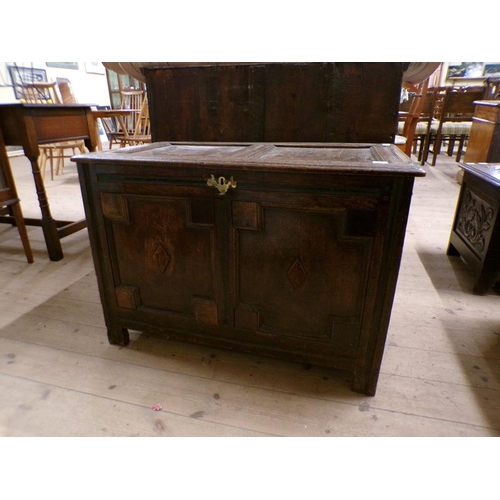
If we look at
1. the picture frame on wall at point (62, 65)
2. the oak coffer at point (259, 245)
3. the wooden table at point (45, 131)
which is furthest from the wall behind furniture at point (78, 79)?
the oak coffer at point (259, 245)

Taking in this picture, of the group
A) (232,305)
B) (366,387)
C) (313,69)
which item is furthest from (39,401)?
(313,69)

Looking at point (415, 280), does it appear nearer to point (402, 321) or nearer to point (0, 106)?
point (402, 321)

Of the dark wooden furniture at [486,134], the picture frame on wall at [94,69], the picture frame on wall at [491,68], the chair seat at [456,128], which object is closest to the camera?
the dark wooden furniture at [486,134]

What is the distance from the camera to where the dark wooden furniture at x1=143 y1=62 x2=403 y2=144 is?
150cm

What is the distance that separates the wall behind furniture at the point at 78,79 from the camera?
550 cm

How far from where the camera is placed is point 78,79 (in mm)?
6836

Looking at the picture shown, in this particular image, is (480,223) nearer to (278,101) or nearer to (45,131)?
(278,101)

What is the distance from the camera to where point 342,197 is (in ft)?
3.12

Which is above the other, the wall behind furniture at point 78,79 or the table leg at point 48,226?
the wall behind furniture at point 78,79

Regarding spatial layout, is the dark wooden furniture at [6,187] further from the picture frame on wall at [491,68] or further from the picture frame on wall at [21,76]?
the picture frame on wall at [491,68]

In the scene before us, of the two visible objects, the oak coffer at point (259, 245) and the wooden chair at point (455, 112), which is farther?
the wooden chair at point (455, 112)

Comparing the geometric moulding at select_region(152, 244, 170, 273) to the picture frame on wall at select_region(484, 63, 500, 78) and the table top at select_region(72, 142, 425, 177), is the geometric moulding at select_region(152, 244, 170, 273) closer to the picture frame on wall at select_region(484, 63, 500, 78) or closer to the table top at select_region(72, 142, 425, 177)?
the table top at select_region(72, 142, 425, 177)

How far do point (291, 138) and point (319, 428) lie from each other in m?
1.19

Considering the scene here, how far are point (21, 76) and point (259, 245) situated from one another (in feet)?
21.2
